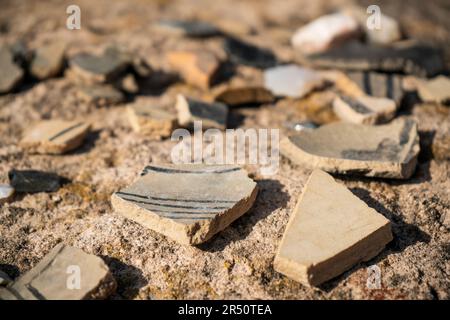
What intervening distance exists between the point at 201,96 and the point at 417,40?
1.50 m

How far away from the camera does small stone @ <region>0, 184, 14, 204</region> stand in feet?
6.11

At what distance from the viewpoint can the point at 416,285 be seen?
4.98 feet

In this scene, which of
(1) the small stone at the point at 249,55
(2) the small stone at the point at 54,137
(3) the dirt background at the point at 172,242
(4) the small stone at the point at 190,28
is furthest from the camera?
(4) the small stone at the point at 190,28

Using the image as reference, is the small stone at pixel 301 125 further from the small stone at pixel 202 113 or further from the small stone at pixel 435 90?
the small stone at pixel 435 90

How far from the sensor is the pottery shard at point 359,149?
6.12 feet

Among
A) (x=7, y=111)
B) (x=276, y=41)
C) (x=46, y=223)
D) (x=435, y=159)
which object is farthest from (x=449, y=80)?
(x=7, y=111)

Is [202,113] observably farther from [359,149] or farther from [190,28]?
[190,28]

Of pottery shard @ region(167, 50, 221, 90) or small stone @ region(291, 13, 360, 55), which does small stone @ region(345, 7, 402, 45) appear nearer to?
small stone @ region(291, 13, 360, 55)

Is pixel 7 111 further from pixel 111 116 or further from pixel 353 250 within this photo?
pixel 353 250

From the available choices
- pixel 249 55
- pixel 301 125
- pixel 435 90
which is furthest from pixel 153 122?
pixel 435 90

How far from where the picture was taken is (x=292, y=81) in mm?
2641

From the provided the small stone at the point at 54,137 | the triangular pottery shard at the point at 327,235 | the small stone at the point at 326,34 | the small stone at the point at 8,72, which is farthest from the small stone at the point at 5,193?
the small stone at the point at 326,34

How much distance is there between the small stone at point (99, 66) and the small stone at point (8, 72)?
29 centimetres

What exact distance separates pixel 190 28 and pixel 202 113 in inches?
41.3
